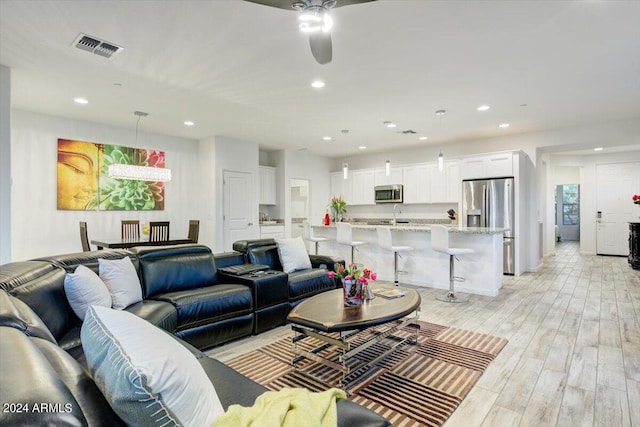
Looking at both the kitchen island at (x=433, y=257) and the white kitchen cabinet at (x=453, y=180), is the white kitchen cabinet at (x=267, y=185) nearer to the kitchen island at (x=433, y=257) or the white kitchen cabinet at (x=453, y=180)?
the kitchen island at (x=433, y=257)

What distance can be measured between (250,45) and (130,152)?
4.25m

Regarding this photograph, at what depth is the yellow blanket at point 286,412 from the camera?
3.03 feet

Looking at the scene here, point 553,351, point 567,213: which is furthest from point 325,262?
point 567,213

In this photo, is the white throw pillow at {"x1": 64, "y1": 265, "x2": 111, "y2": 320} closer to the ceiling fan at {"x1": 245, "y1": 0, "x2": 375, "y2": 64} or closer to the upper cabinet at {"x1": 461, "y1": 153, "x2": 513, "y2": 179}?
the ceiling fan at {"x1": 245, "y1": 0, "x2": 375, "y2": 64}

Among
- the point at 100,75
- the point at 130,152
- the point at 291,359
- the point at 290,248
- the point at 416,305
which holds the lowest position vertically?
the point at 291,359

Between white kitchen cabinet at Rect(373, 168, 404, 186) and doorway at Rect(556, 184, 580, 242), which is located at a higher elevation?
white kitchen cabinet at Rect(373, 168, 404, 186)

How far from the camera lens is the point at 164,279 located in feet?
10.5

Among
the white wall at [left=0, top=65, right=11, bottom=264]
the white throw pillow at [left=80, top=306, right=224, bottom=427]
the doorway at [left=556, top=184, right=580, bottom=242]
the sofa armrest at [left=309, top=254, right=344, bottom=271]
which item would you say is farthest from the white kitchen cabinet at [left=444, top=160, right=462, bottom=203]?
the doorway at [left=556, top=184, right=580, bottom=242]

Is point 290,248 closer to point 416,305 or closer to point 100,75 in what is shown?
point 416,305

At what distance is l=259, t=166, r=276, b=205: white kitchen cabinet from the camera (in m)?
8.14

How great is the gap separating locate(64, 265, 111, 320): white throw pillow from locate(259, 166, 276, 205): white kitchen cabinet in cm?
587

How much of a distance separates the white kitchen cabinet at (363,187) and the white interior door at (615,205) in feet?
19.8

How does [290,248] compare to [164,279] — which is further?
[290,248]

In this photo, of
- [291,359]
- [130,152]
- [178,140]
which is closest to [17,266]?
[291,359]
